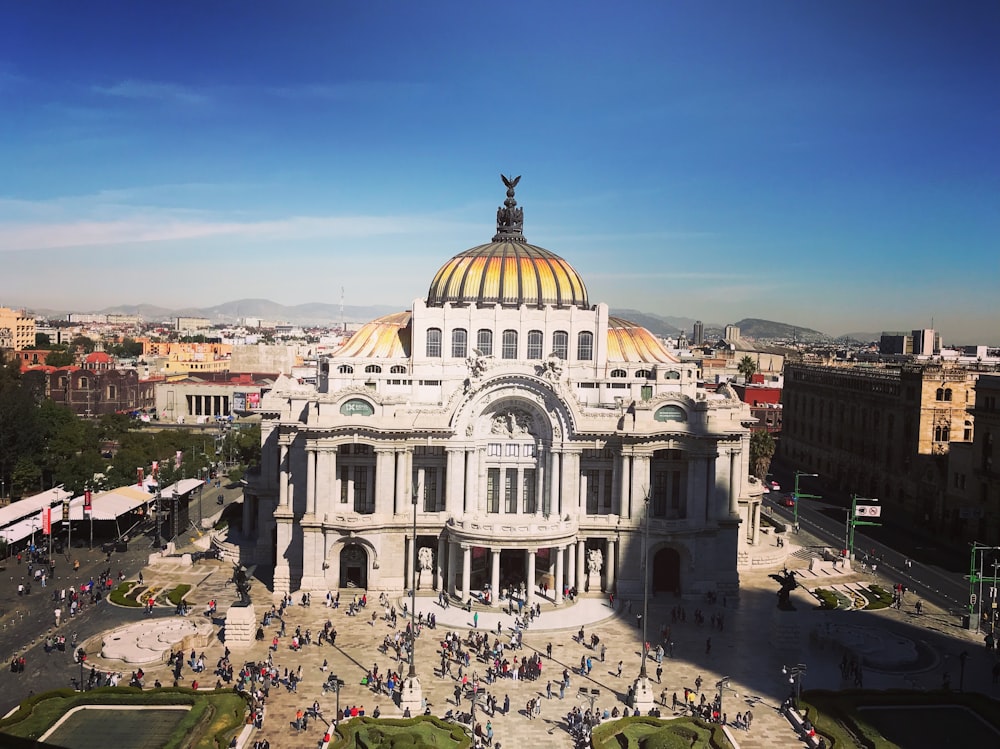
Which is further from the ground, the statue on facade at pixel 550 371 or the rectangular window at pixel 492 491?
the statue on facade at pixel 550 371

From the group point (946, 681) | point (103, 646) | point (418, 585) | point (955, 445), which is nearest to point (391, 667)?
point (418, 585)

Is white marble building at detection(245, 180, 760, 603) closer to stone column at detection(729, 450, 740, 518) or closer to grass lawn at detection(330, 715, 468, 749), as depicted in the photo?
stone column at detection(729, 450, 740, 518)

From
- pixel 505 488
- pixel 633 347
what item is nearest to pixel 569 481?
pixel 505 488

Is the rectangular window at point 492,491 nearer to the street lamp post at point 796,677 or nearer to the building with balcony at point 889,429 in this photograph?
the street lamp post at point 796,677

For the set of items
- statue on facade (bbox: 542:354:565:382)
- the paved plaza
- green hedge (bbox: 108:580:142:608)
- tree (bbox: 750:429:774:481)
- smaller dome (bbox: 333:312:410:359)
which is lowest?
the paved plaza

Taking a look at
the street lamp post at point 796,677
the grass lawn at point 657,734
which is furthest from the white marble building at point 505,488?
the grass lawn at point 657,734

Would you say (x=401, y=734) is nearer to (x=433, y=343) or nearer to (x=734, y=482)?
(x=734, y=482)

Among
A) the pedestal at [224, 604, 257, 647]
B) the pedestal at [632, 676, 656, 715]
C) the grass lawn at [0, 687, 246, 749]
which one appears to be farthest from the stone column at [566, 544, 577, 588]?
the grass lawn at [0, 687, 246, 749]
